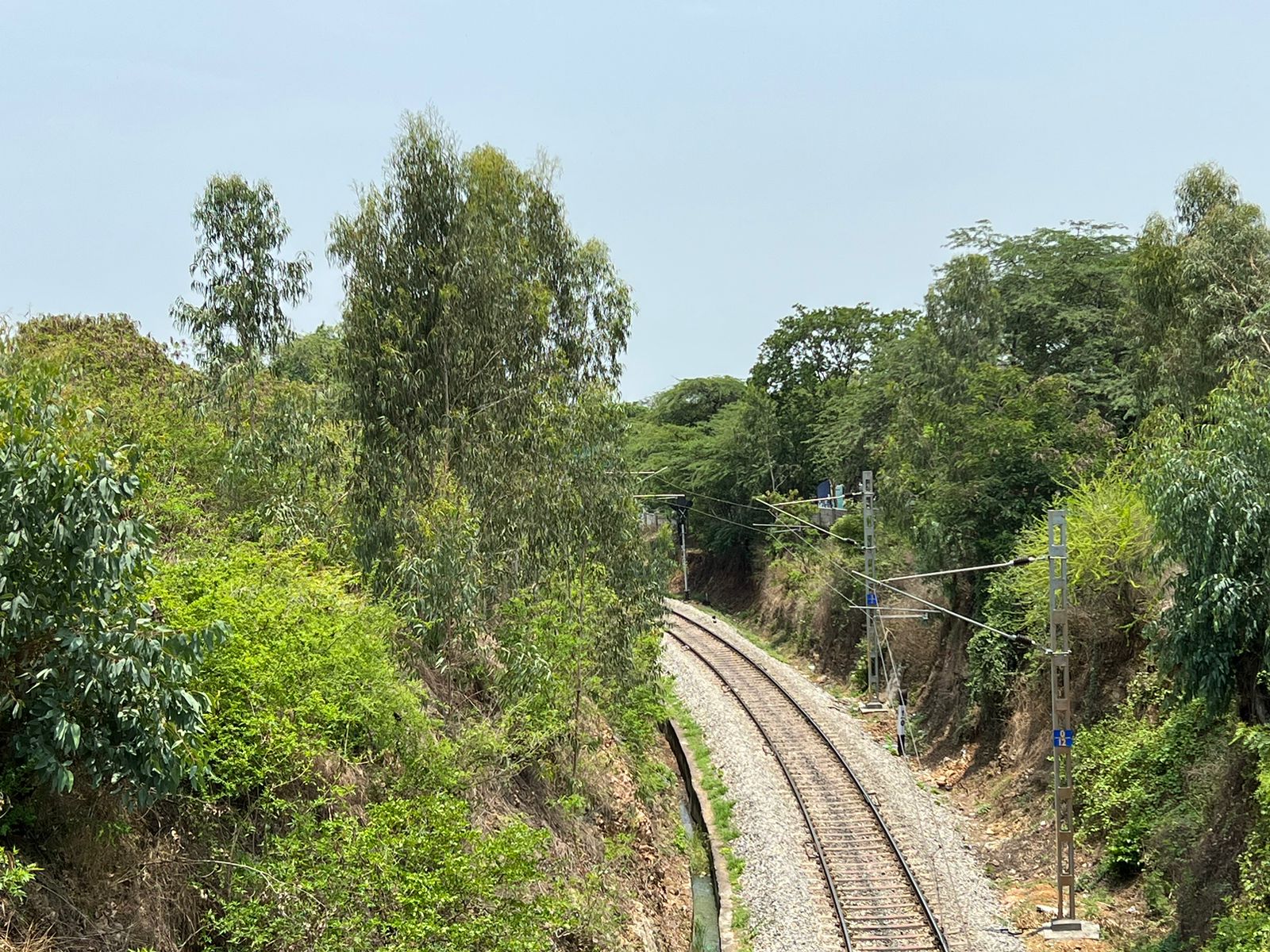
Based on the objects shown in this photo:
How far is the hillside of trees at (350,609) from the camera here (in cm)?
780

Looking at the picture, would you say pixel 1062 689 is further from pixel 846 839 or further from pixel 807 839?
pixel 807 839

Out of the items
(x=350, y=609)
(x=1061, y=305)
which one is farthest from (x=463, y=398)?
(x=1061, y=305)

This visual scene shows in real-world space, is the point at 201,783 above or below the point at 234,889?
above

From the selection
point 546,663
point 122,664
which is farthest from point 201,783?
point 546,663

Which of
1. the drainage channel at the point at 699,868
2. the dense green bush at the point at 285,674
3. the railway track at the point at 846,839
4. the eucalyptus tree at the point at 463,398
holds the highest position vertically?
the eucalyptus tree at the point at 463,398

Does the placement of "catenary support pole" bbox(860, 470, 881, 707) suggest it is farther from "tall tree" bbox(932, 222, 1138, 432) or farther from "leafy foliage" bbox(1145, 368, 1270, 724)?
"leafy foliage" bbox(1145, 368, 1270, 724)

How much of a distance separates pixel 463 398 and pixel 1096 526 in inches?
510

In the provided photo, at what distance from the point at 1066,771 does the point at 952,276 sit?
19872mm

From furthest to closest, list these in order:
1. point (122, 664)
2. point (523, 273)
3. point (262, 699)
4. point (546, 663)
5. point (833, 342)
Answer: point (833, 342)
point (523, 273)
point (546, 663)
point (262, 699)
point (122, 664)

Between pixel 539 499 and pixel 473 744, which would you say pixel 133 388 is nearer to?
pixel 539 499

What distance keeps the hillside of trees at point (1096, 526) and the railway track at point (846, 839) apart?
109 inches

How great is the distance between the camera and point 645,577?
67.5ft

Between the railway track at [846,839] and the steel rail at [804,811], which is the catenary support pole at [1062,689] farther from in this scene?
the steel rail at [804,811]

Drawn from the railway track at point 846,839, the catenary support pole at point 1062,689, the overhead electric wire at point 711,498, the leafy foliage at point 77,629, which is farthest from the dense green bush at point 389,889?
the overhead electric wire at point 711,498
